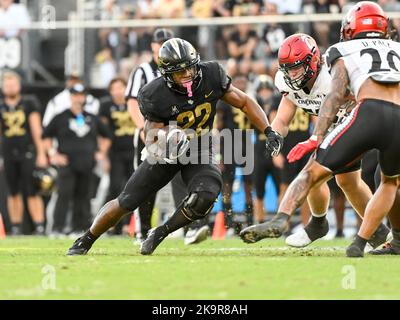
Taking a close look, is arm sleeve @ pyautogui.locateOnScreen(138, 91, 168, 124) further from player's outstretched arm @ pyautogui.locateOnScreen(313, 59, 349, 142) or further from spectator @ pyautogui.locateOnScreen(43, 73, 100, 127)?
spectator @ pyautogui.locateOnScreen(43, 73, 100, 127)

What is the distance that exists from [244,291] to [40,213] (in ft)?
27.5

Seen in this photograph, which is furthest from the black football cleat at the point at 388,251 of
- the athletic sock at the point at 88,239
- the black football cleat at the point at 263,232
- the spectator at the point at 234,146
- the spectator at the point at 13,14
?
the spectator at the point at 13,14

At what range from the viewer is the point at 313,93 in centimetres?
815

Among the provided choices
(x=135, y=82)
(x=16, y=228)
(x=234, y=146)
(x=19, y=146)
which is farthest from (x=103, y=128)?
(x=135, y=82)

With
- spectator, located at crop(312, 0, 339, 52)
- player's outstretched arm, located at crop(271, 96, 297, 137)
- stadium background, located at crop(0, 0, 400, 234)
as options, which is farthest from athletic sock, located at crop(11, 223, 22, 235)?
player's outstretched arm, located at crop(271, 96, 297, 137)

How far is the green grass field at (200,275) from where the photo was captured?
17.9 feet

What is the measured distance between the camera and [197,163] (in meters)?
7.86

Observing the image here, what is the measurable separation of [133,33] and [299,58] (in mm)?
7729

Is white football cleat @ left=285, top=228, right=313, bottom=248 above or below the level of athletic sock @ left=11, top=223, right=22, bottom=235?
above

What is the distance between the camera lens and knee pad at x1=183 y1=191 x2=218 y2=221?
755 centimetres

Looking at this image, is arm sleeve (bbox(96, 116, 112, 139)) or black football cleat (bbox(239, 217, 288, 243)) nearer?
black football cleat (bbox(239, 217, 288, 243))

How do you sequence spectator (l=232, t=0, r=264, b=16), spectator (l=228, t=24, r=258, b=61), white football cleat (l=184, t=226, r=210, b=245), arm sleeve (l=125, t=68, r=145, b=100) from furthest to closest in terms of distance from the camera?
spectator (l=232, t=0, r=264, b=16) → spectator (l=228, t=24, r=258, b=61) → arm sleeve (l=125, t=68, r=145, b=100) → white football cleat (l=184, t=226, r=210, b=245)

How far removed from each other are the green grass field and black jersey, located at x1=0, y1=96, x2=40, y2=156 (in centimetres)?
550

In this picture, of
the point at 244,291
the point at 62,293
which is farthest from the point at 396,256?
the point at 62,293
